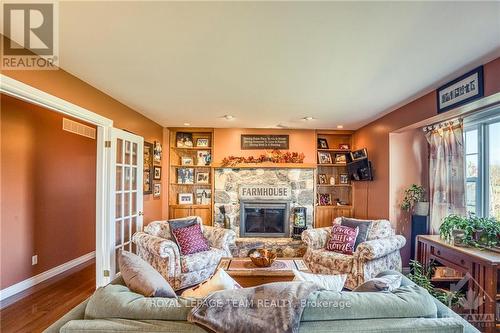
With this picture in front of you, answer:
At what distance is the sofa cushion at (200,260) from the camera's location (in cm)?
Result: 329

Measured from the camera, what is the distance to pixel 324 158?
551cm

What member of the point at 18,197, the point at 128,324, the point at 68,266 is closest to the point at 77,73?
the point at 18,197

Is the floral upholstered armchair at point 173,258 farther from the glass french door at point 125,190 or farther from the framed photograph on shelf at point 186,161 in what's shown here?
the framed photograph on shelf at point 186,161

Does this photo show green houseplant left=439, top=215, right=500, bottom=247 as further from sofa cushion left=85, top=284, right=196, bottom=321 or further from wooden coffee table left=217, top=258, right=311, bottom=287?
sofa cushion left=85, top=284, right=196, bottom=321

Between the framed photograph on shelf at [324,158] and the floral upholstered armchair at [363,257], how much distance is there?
6.37 feet

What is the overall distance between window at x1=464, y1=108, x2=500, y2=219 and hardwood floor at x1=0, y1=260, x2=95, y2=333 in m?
4.77

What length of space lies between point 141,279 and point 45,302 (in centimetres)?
228

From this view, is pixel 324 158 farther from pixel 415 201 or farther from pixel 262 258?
pixel 262 258

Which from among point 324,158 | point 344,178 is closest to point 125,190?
point 324,158

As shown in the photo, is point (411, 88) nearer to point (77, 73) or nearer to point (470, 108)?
point (470, 108)

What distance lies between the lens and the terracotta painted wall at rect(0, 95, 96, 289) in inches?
122

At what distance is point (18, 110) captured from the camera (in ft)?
10.6

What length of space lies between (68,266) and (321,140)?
16.4 feet

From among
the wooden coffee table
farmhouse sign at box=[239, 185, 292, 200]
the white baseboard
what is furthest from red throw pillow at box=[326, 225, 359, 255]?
the white baseboard
